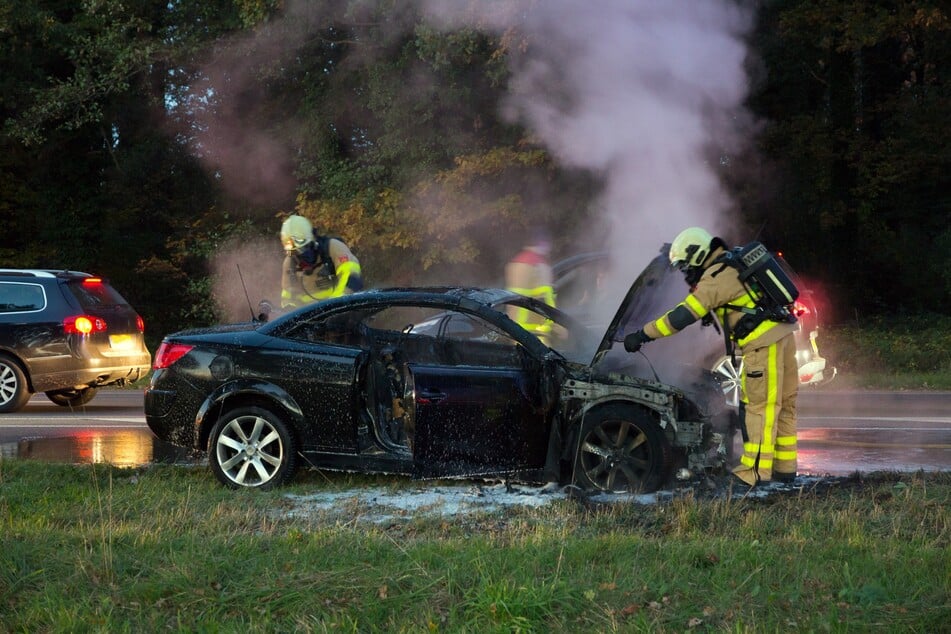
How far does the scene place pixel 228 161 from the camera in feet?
81.5

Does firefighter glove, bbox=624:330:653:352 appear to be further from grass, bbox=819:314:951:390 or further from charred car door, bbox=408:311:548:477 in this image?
grass, bbox=819:314:951:390

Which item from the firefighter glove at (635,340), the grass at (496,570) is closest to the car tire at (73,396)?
the grass at (496,570)

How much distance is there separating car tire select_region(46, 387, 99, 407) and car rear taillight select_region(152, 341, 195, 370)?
6357 mm

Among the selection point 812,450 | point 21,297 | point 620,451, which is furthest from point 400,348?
point 21,297

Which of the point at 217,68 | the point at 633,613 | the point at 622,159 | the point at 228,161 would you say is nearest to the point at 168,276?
the point at 228,161

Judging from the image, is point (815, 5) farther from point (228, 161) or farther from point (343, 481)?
point (343, 481)

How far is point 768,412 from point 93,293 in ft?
28.7

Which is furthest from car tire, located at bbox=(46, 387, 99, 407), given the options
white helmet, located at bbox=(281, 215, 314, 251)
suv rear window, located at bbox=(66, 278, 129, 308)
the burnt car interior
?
the burnt car interior

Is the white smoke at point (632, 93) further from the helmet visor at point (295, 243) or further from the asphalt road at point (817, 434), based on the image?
the helmet visor at point (295, 243)

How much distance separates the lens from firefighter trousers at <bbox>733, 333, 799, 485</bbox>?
765 cm

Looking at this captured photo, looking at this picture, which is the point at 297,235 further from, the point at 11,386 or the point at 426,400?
the point at 11,386

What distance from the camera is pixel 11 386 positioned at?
13289 mm

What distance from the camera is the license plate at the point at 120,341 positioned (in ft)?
43.9

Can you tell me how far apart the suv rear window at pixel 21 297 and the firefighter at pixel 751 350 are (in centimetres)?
814
